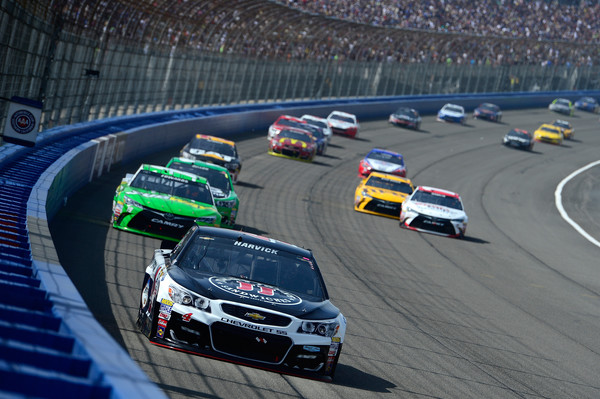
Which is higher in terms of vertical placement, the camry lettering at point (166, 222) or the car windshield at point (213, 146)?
the car windshield at point (213, 146)

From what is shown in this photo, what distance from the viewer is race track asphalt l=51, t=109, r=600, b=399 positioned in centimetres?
927

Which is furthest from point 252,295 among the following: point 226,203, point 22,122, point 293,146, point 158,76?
point 293,146

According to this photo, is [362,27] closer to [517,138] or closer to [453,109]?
[517,138]

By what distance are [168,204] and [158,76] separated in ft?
53.3

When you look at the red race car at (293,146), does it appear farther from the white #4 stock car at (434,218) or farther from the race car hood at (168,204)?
the race car hood at (168,204)

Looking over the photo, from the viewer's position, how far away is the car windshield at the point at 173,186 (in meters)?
16.6

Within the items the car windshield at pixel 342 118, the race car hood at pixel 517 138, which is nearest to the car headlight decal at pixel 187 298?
the car windshield at pixel 342 118

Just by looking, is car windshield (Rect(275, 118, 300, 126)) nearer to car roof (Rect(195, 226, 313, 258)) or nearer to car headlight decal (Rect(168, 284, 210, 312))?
car roof (Rect(195, 226, 313, 258))

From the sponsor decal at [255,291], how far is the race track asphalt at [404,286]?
0.66 metres

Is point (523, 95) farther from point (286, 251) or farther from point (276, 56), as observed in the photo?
point (286, 251)

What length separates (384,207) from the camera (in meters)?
25.8

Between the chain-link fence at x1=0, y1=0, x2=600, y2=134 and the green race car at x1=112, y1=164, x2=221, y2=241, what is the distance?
2.35 meters

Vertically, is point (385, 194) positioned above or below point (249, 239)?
below

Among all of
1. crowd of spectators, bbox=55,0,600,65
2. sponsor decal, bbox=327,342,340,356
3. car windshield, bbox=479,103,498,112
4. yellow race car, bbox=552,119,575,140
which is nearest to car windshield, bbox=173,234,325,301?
sponsor decal, bbox=327,342,340,356
